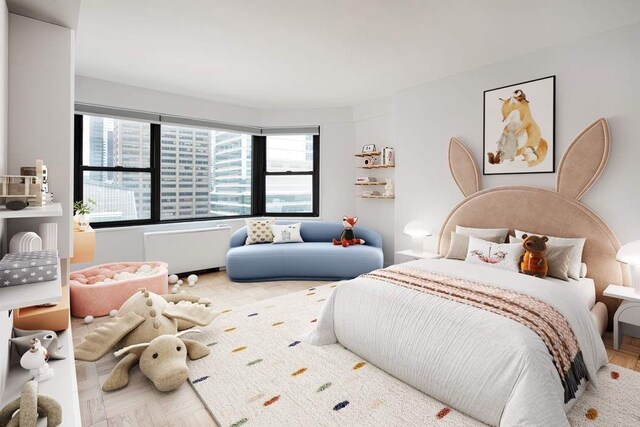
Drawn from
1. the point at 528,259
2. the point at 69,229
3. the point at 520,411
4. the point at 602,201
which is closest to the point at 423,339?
the point at 520,411

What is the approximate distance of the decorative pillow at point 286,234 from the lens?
4.98 meters

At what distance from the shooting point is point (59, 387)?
1.65 m

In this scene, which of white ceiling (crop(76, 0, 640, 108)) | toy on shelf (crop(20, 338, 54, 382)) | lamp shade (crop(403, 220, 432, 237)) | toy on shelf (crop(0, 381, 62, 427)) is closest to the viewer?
toy on shelf (crop(0, 381, 62, 427))

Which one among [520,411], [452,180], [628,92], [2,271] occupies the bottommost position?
[520,411]

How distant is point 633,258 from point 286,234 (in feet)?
12.1

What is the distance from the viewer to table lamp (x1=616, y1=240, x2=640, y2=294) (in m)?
2.63

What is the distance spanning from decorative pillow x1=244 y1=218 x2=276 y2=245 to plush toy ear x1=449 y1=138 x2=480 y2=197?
259 centimetres

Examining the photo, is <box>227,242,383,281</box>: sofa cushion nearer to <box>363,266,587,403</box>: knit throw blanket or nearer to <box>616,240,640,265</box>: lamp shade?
<box>363,266,587,403</box>: knit throw blanket

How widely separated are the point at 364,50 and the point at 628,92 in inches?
88.9

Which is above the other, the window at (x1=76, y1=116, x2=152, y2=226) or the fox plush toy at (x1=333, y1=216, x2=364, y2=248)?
the window at (x1=76, y1=116, x2=152, y2=226)

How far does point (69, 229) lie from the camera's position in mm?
2516

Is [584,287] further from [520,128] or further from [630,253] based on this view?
[520,128]

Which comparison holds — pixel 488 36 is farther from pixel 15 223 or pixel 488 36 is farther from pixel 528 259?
pixel 15 223

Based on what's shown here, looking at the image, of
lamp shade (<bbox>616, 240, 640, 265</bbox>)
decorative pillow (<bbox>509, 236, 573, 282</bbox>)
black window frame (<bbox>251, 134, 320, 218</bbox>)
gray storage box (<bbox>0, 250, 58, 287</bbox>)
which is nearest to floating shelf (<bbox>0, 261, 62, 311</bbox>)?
gray storage box (<bbox>0, 250, 58, 287</bbox>)
